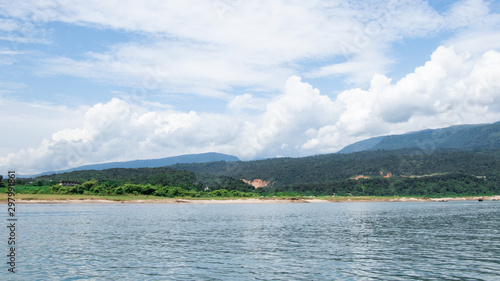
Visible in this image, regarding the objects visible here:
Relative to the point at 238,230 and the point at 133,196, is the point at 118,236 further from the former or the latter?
A: the point at 133,196

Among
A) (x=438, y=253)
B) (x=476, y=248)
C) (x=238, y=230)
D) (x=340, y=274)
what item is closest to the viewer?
(x=340, y=274)

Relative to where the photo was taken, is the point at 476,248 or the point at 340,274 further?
the point at 476,248

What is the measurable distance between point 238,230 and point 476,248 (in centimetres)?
3343

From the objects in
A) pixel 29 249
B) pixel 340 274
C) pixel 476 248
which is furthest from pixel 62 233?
pixel 476 248

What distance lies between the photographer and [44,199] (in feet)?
547

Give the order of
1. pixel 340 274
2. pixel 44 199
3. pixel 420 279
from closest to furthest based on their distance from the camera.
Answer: pixel 420 279 → pixel 340 274 → pixel 44 199

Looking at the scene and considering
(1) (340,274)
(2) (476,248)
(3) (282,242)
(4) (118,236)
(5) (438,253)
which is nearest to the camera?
(1) (340,274)

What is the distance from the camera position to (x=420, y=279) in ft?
92.5

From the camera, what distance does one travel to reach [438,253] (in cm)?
3912

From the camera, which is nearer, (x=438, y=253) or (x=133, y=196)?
(x=438, y=253)

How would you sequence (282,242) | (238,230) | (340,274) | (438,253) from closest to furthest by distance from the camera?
(340,274) < (438,253) < (282,242) < (238,230)

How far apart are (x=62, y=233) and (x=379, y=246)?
4416cm

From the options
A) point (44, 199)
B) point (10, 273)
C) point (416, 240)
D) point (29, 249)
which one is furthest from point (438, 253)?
point (44, 199)

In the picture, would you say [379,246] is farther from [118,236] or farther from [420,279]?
[118,236]
